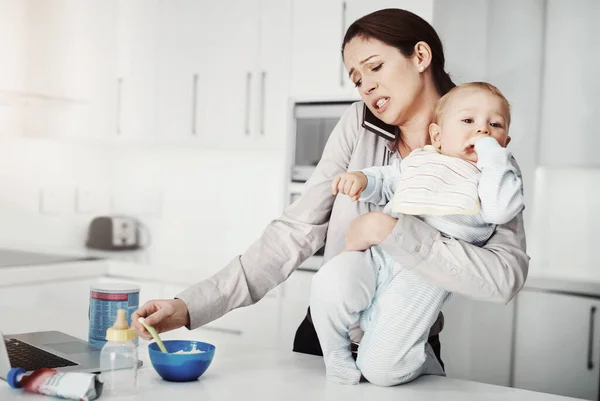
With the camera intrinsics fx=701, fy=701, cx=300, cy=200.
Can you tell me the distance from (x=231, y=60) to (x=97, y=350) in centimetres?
242

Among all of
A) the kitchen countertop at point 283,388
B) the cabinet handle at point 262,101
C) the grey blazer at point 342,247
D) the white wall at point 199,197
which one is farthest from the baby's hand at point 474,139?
the white wall at point 199,197

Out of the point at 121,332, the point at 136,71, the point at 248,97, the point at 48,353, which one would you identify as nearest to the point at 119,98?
the point at 136,71

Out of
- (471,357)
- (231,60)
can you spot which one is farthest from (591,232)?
(231,60)

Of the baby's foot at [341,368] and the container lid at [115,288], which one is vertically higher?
the container lid at [115,288]

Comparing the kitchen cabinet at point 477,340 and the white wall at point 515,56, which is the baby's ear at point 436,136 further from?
the white wall at point 515,56

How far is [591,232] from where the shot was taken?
126 inches

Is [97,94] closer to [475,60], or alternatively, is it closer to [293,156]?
[293,156]

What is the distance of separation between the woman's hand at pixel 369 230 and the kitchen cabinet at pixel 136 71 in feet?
9.11

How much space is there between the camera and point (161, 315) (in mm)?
1390

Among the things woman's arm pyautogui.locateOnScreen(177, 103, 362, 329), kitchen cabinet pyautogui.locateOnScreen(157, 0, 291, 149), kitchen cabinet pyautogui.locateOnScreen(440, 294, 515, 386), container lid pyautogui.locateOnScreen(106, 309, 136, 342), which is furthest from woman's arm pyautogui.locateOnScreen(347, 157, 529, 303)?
kitchen cabinet pyautogui.locateOnScreen(157, 0, 291, 149)

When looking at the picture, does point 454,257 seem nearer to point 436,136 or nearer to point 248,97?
point 436,136

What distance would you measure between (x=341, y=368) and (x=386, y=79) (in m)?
0.66

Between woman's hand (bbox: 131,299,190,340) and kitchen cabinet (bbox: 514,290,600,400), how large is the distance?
76.7 inches

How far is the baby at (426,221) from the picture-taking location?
1247 millimetres
